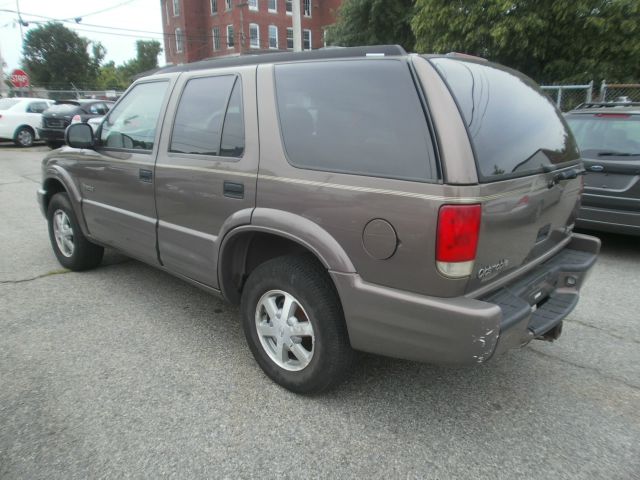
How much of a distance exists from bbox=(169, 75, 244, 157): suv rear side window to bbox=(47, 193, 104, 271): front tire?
6.23 ft

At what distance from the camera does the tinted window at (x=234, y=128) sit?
278 centimetres

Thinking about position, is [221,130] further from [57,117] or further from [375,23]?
[375,23]

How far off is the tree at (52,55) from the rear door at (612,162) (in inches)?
2537

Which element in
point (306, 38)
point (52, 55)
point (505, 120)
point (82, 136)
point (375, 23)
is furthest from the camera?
point (52, 55)

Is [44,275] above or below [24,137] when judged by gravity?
below

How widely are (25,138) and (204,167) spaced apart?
17162 millimetres

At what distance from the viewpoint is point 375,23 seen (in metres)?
21.4

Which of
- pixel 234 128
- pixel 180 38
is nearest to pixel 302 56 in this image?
pixel 234 128

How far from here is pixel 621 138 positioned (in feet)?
16.8

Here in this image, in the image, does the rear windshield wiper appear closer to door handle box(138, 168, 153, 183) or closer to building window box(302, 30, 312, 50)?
door handle box(138, 168, 153, 183)

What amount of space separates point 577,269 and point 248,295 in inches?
78.0

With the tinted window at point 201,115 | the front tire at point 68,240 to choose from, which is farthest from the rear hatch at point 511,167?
the front tire at point 68,240

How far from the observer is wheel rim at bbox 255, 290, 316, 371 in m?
2.63

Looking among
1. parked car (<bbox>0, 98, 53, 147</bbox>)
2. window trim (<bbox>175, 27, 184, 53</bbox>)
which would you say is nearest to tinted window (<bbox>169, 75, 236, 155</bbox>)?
parked car (<bbox>0, 98, 53, 147</bbox>)
